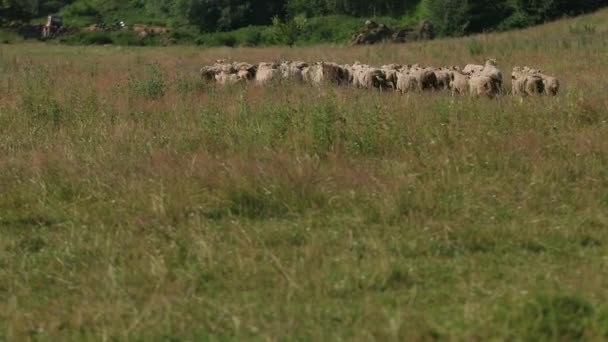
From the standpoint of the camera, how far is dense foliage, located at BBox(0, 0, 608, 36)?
48.4 m

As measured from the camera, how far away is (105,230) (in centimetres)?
631

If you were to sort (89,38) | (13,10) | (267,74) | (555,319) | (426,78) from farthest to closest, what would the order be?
(13,10) → (89,38) → (267,74) → (426,78) → (555,319)

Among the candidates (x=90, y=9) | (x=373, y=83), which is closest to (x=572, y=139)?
(x=373, y=83)

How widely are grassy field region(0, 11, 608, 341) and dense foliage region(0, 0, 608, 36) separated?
128ft

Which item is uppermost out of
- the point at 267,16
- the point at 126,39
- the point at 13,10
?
the point at 13,10

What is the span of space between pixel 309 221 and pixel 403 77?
9020 millimetres

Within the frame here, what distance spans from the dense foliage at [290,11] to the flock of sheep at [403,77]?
32.8 meters

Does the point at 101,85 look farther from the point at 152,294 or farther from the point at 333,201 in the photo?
the point at 152,294

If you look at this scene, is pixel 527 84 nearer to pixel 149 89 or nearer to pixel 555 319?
pixel 149 89

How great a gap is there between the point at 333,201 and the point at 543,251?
1.92 m

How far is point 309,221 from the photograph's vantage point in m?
6.46

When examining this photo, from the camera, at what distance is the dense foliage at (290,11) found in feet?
159

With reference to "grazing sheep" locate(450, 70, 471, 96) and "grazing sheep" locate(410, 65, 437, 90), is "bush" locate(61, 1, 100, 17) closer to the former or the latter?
"grazing sheep" locate(410, 65, 437, 90)

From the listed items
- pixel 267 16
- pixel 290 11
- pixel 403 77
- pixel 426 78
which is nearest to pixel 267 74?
pixel 403 77
